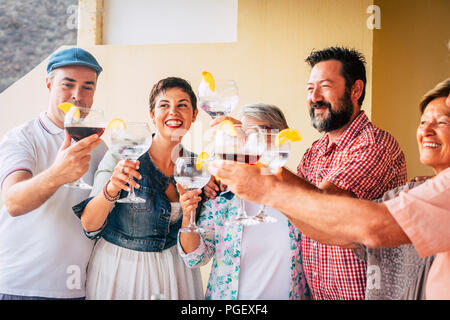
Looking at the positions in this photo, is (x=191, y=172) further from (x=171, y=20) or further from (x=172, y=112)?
(x=171, y=20)

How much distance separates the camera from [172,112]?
190 cm

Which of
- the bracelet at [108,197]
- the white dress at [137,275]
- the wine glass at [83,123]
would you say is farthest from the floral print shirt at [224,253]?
the wine glass at [83,123]

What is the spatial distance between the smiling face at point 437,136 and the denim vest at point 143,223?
87 centimetres

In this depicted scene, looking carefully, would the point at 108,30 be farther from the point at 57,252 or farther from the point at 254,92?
the point at 57,252

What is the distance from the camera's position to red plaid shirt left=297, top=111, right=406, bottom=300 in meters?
1.73

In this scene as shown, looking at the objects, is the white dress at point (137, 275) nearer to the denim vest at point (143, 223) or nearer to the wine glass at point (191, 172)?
the denim vest at point (143, 223)

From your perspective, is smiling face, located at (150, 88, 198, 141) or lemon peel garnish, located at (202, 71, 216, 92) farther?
smiling face, located at (150, 88, 198, 141)

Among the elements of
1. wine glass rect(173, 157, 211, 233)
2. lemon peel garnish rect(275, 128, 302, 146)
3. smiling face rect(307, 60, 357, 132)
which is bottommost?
wine glass rect(173, 157, 211, 233)

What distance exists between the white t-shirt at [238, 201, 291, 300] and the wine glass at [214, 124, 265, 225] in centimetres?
56

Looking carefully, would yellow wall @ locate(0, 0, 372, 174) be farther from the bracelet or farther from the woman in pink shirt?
the woman in pink shirt

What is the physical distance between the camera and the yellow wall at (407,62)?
313 cm

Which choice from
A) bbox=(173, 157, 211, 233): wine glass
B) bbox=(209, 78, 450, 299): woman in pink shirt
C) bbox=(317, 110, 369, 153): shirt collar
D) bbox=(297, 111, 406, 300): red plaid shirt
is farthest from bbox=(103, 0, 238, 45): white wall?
bbox=(209, 78, 450, 299): woman in pink shirt

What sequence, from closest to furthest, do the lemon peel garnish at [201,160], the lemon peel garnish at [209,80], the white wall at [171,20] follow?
the lemon peel garnish at [201,160]
the lemon peel garnish at [209,80]
the white wall at [171,20]

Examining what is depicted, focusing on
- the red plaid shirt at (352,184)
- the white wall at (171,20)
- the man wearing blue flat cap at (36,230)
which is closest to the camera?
the red plaid shirt at (352,184)
